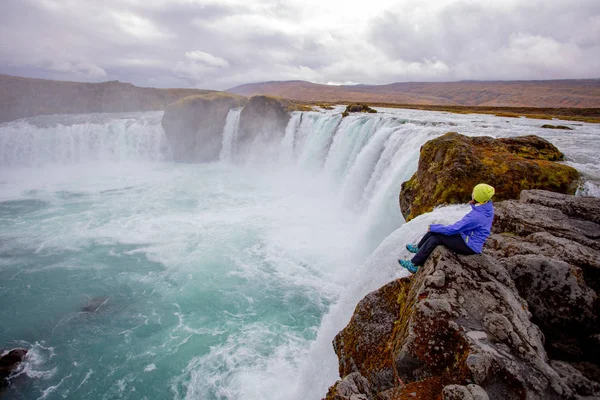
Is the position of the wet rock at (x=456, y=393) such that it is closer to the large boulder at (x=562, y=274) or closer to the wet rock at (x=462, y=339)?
the wet rock at (x=462, y=339)

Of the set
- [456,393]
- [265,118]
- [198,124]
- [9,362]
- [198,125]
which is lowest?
[9,362]

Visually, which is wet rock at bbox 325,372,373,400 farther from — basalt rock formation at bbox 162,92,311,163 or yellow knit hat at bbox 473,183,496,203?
basalt rock formation at bbox 162,92,311,163

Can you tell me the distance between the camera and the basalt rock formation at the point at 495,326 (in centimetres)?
341

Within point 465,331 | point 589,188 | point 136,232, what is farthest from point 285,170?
point 465,331

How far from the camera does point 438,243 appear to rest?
5.21m

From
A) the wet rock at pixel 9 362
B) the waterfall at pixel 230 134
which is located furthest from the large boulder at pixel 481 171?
the waterfall at pixel 230 134

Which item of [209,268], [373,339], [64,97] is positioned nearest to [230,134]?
[209,268]

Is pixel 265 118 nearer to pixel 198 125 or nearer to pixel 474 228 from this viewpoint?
→ pixel 198 125

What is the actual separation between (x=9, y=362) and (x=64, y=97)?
80347mm

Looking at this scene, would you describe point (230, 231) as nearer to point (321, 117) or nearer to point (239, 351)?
point (239, 351)

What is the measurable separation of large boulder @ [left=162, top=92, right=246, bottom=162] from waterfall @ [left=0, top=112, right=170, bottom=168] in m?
2.40

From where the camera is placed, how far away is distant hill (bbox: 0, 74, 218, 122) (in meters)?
64.2

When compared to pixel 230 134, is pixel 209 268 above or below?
below

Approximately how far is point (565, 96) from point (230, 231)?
176 m
